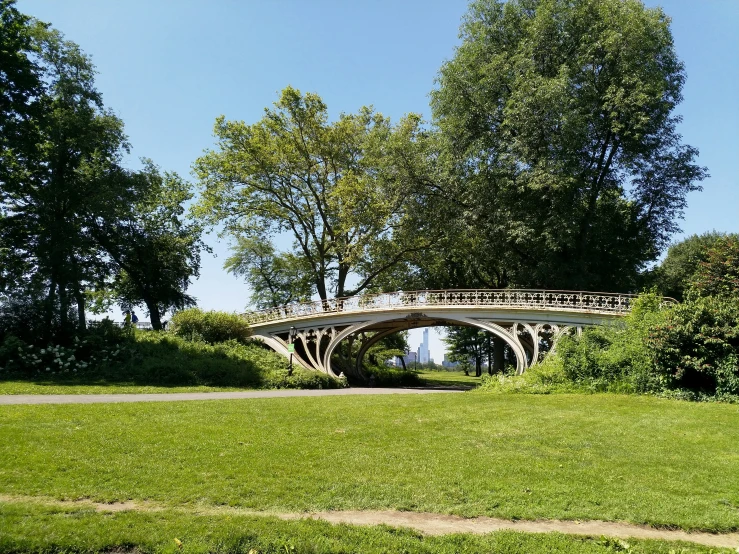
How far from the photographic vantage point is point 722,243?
2712cm

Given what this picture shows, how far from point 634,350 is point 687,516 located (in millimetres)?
11302

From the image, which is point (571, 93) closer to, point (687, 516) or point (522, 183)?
point (522, 183)

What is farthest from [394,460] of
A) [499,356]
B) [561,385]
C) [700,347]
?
[499,356]

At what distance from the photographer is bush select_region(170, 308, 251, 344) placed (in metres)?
28.4

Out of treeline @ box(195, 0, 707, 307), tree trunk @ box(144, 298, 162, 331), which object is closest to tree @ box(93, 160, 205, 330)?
tree trunk @ box(144, 298, 162, 331)

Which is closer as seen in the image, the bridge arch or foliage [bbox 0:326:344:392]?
foliage [bbox 0:326:344:392]

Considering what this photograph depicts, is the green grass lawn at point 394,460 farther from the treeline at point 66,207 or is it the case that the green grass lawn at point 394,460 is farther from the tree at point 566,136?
the treeline at point 66,207

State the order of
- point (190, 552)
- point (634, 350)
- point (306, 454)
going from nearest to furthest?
point (190, 552) < point (306, 454) < point (634, 350)

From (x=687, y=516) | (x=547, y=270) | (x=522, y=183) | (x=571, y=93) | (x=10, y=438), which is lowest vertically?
(x=687, y=516)

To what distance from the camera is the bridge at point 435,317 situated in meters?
22.2

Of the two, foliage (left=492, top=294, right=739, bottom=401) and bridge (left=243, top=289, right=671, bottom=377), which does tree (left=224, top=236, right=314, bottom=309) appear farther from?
foliage (left=492, top=294, right=739, bottom=401)

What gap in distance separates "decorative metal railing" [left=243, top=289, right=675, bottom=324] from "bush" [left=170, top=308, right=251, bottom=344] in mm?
2906

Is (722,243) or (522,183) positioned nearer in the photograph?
(522,183)

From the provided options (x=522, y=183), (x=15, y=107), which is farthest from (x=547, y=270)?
(x=15, y=107)
